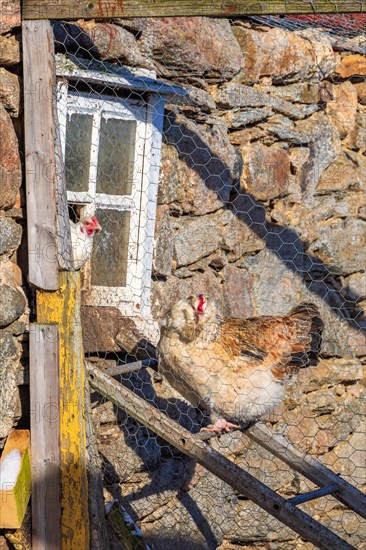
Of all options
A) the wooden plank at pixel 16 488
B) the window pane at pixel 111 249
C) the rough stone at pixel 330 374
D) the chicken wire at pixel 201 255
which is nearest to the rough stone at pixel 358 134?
the chicken wire at pixel 201 255

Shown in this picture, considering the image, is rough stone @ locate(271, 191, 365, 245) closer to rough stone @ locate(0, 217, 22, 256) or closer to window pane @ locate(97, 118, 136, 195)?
window pane @ locate(97, 118, 136, 195)

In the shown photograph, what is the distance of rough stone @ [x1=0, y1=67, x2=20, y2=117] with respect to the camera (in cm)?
371

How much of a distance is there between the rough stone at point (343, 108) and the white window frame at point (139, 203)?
1670 millimetres

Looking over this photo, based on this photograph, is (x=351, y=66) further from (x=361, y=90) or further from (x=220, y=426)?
(x=220, y=426)

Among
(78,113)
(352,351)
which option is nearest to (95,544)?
(78,113)

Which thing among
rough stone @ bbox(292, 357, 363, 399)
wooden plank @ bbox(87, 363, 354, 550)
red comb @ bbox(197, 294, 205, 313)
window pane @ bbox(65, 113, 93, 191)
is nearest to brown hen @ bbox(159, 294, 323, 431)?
red comb @ bbox(197, 294, 205, 313)

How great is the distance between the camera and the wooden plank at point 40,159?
12.1ft

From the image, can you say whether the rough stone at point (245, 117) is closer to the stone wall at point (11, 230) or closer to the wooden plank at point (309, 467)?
the stone wall at point (11, 230)

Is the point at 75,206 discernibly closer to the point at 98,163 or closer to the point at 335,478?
the point at 98,163

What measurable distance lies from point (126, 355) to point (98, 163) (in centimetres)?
110

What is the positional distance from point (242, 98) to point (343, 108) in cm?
106

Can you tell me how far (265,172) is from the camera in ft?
17.9

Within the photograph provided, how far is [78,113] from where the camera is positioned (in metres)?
4.59

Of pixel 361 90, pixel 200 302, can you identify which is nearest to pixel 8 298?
pixel 200 302
